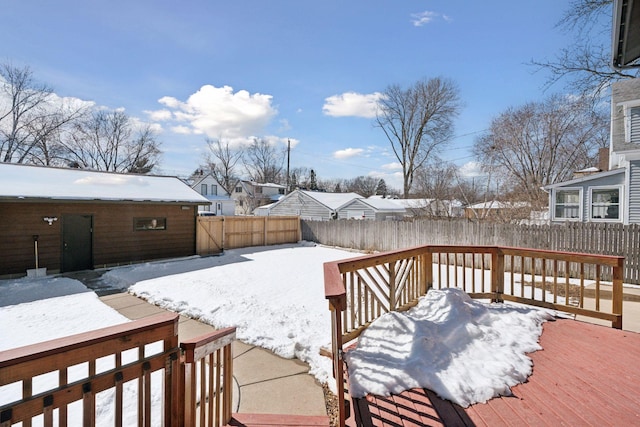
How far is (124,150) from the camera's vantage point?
27469 millimetres

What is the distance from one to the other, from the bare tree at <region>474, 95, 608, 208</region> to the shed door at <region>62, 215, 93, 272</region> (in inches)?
856

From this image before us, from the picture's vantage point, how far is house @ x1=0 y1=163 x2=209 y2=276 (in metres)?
8.41

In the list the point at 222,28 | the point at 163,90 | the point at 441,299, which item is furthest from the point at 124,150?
the point at 441,299

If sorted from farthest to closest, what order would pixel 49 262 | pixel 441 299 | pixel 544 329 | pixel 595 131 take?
pixel 595 131
pixel 49 262
pixel 441 299
pixel 544 329

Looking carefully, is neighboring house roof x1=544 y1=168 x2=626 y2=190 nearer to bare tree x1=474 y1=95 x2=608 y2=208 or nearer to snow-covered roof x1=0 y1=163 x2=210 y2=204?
bare tree x1=474 y1=95 x2=608 y2=208

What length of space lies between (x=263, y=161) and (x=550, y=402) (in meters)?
42.2

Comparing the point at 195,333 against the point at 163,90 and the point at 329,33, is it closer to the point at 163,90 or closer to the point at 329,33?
the point at 329,33

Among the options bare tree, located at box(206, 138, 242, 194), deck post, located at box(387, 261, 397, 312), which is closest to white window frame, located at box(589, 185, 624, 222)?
deck post, located at box(387, 261, 397, 312)

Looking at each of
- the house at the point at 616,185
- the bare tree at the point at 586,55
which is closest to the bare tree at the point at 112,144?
the bare tree at the point at 586,55

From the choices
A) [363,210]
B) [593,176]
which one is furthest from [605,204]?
[363,210]

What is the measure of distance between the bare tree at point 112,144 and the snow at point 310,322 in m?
21.1

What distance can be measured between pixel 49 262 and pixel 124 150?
72.5 feet

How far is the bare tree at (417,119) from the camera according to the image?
89.4ft

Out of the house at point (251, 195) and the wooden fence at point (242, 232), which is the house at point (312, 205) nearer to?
the wooden fence at point (242, 232)
